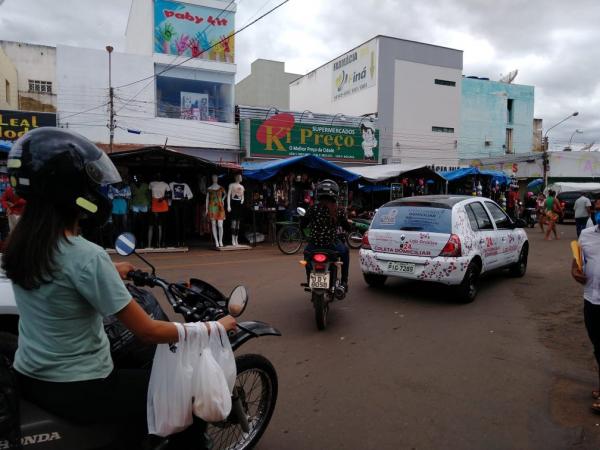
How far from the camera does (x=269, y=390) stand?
2.96 m

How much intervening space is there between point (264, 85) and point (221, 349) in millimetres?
40112

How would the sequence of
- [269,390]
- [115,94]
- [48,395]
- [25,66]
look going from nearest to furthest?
[48,395], [269,390], [115,94], [25,66]

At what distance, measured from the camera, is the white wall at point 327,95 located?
3350cm

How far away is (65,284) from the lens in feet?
5.53

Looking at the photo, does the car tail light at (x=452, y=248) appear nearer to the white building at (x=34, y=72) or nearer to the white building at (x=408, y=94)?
the white building at (x=408, y=94)

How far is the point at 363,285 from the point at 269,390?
17.1ft

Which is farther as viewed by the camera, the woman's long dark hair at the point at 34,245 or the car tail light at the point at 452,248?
the car tail light at the point at 452,248

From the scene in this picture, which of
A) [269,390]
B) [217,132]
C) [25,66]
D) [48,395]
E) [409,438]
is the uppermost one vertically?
[25,66]

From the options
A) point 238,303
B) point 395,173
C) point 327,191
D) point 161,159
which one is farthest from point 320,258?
point 395,173

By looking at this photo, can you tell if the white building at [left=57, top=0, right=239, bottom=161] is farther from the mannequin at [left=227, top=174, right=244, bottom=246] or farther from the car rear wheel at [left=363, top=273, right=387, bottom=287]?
the car rear wheel at [left=363, top=273, right=387, bottom=287]

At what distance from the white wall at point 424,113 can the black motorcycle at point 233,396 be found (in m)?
29.9

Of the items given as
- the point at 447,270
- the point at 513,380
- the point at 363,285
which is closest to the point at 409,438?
the point at 513,380

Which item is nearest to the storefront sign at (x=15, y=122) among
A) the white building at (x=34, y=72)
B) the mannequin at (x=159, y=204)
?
the mannequin at (x=159, y=204)

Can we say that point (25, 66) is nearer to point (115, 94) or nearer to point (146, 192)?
point (115, 94)
